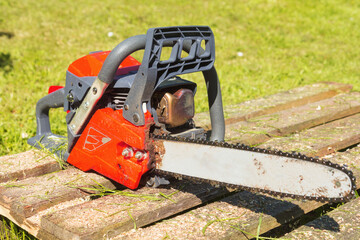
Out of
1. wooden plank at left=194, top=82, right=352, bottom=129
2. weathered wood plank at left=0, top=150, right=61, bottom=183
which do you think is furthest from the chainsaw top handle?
wooden plank at left=194, top=82, right=352, bottom=129

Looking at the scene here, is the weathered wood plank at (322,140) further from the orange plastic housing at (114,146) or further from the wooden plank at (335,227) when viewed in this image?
the orange plastic housing at (114,146)

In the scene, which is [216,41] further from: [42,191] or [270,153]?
[270,153]

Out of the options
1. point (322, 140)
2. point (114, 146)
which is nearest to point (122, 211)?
point (114, 146)

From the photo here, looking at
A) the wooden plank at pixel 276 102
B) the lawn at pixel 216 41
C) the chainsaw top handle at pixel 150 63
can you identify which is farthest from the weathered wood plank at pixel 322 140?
the lawn at pixel 216 41

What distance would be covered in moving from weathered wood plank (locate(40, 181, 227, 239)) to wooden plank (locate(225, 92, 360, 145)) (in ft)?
2.53

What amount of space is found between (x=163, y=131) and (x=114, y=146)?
26cm

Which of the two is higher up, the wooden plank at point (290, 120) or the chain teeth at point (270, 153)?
the chain teeth at point (270, 153)

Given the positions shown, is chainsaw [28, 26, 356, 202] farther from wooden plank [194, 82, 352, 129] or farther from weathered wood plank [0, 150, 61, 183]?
wooden plank [194, 82, 352, 129]

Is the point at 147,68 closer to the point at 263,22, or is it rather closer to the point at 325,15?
the point at 263,22

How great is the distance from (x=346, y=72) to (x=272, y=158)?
3916 mm

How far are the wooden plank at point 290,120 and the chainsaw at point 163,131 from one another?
67cm

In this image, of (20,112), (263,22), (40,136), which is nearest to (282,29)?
(263,22)

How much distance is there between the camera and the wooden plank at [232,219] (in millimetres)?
1813

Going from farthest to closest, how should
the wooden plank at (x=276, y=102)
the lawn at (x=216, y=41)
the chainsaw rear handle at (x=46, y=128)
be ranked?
the lawn at (x=216, y=41) < the wooden plank at (x=276, y=102) < the chainsaw rear handle at (x=46, y=128)
